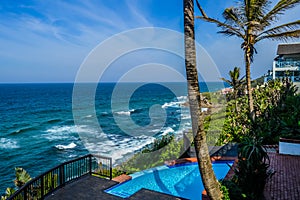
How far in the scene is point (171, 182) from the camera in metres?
8.36

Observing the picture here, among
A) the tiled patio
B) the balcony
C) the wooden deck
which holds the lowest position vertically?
the wooden deck

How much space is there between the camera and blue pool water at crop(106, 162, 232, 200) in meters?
7.44

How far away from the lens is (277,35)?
372 inches

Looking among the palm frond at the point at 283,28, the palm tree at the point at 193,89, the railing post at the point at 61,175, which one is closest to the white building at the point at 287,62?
the palm frond at the point at 283,28

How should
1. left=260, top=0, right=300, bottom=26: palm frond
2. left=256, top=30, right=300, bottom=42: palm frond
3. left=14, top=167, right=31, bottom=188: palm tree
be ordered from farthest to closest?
1. left=256, top=30, right=300, bottom=42: palm frond
2. left=260, top=0, right=300, bottom=26: palm frond
3. left=14, top=167, right=31, bottom=188: palm tree

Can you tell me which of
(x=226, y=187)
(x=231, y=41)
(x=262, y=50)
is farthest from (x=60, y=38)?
(x=226, y=187)

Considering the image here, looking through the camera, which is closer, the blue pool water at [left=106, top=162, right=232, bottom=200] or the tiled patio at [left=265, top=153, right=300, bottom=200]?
the tiled patio at [left=265, top=153, right=300, bottom=200]

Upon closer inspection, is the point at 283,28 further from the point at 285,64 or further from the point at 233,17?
the point at 285,64

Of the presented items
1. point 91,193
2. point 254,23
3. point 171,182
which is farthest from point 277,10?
point 91,193

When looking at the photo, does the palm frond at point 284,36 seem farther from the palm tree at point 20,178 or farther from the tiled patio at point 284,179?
the palm tree at point 20,178

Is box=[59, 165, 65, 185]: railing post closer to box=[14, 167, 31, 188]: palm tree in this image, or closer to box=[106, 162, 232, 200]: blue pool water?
box=[106, 162, 232, 200]: blue pool water

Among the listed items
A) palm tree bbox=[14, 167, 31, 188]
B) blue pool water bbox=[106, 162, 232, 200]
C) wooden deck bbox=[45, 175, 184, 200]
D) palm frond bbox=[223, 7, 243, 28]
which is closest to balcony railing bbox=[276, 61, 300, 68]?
palm frond bbox=[223, 7, 243, 28]

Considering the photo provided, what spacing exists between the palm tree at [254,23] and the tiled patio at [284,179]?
2561mm

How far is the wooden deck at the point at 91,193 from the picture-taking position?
6.31m
